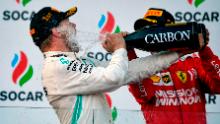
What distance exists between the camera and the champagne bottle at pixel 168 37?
2518 millimetres

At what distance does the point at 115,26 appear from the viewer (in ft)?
14.2

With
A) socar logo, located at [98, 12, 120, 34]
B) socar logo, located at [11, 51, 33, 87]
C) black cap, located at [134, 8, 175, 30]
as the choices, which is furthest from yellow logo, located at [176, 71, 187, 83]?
socar logo, located at [11, 51, 33, 87]

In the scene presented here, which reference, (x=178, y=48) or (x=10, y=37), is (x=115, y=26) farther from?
(x=178, y=48)

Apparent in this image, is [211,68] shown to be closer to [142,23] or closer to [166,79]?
[166,79]

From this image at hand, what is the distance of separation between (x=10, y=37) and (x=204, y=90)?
1.72 meters

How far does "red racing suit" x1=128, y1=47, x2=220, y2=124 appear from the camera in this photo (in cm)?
292

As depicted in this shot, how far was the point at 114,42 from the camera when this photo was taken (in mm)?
2602

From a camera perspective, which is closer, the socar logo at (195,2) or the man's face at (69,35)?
the man's face at (69,35)

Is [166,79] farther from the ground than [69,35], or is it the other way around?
[69,35]

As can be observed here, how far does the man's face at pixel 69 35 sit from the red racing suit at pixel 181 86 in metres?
0.36

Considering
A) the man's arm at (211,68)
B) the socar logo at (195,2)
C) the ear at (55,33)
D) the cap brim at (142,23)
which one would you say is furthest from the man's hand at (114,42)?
the socar logo at (195,2)

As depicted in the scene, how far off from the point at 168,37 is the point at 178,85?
504 mm

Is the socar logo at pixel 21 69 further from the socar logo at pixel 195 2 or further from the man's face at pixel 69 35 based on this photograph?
the man's face at pixel 69 35

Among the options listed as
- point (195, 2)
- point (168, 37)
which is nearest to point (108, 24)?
point (195, 2)
